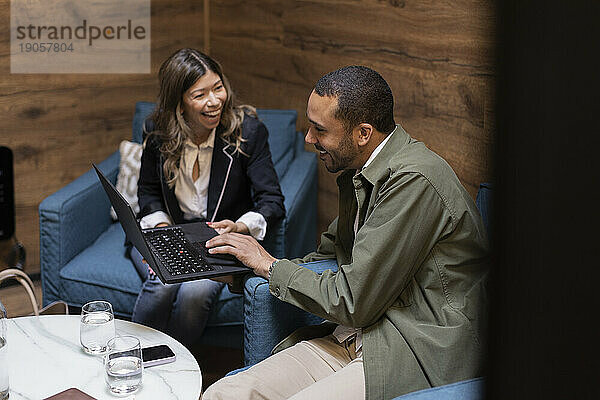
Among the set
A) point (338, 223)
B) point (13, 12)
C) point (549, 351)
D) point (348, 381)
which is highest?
point (549, 351)

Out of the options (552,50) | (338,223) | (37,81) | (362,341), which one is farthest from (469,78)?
(552,50)

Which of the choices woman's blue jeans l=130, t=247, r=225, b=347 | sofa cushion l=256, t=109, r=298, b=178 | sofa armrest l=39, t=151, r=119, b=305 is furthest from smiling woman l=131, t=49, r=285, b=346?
sofa cushion l=256, t=109, r=298, b=178

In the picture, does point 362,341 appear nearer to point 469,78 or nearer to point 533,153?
point 469,78

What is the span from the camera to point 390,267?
145 cm

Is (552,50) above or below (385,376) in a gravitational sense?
above

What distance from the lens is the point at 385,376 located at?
1.47 m

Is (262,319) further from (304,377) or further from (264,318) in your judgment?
(304,377)

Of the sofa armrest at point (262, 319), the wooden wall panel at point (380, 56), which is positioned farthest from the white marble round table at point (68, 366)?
the wooden wall panel at point (380, 56)

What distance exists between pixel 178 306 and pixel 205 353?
0.51 m

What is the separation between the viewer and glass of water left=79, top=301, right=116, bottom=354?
5.52 ft

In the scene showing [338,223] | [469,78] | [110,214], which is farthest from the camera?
[110,214]

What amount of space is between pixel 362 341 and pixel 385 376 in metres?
0.09

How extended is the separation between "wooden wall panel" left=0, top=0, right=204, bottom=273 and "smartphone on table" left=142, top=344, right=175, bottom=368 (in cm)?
163

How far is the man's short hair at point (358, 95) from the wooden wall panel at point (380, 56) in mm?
220
